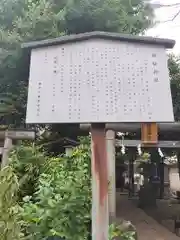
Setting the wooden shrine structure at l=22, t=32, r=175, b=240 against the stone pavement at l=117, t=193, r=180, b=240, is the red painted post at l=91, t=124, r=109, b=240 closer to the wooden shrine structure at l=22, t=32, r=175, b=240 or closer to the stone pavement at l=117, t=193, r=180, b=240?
the wooden shrine structure at l=22, t=32, r=175, b=240

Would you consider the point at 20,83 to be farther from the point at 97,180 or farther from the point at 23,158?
the point at 97,180

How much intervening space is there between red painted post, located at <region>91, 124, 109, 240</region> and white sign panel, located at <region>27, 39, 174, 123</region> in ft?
0.72

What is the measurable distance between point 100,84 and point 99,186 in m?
1.00

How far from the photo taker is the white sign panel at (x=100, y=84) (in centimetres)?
323

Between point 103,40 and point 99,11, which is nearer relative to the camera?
point 103,40

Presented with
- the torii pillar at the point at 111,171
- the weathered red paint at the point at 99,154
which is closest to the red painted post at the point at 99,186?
the weathered red paint at the point at 99,154

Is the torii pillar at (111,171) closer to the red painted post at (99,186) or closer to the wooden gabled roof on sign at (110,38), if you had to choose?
the red painted post at (99,186)

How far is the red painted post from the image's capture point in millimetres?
3270

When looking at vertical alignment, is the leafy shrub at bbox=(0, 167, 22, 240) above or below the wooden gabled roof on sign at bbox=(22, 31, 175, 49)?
below

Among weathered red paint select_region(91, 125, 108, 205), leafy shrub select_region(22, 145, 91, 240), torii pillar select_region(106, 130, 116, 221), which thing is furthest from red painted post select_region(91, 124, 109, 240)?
torii pillar select_region(106, 130, 116, 221)

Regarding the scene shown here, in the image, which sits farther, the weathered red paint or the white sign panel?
the weathered red paint

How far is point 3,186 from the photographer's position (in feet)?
11.8

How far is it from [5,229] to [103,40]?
7.08 ft

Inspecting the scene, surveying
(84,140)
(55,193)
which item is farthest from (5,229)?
(84,140)
